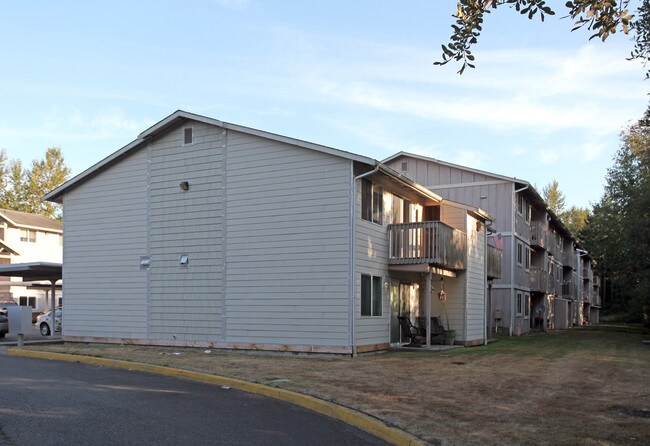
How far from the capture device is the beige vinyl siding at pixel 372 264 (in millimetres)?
16516

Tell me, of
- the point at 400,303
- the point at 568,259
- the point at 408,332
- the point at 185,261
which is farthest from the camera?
the point at 568,259

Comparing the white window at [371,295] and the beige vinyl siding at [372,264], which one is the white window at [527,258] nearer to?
the beige vinyl siding at [372,264]

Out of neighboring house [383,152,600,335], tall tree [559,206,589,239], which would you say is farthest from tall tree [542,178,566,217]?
neighboring house [383,152,600,335]

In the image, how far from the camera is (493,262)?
26.1 meters

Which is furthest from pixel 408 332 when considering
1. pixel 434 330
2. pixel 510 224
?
pixel 510 224

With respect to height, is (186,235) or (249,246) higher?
(186,235)

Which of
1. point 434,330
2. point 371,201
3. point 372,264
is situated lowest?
point 434,330

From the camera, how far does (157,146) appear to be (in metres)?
19.8

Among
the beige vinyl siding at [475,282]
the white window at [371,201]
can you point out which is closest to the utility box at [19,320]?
the white window at [371,201]

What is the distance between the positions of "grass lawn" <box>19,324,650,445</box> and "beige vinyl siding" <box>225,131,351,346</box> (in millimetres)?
956

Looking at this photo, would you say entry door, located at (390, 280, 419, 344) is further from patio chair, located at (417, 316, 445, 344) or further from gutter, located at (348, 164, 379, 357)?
gutter, located at (348, 164, 379, 357)

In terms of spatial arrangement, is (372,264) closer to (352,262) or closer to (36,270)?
(352,262)

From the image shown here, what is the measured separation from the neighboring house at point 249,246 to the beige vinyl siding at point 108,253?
0.04 m

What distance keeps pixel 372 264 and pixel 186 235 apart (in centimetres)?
582
